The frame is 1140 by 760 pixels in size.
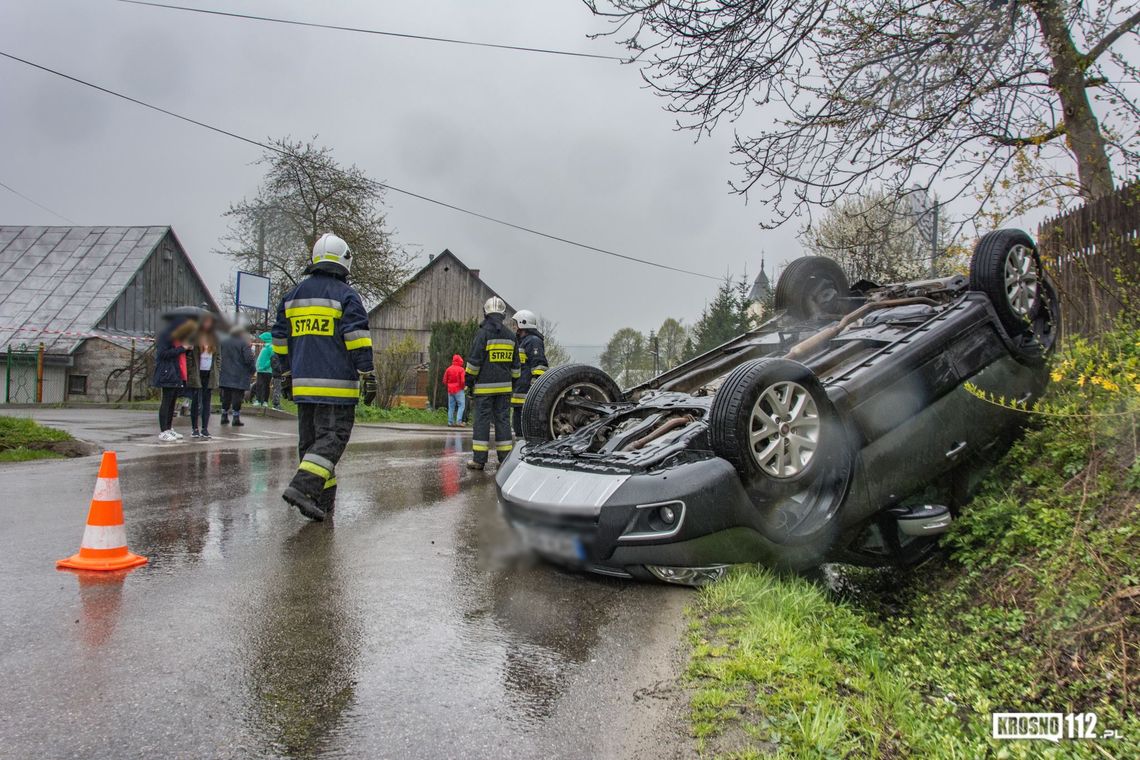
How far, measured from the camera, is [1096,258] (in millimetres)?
7566

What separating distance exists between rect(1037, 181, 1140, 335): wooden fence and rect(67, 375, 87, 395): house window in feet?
70.1

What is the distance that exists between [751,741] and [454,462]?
21.9ft

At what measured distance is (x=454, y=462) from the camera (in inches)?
349

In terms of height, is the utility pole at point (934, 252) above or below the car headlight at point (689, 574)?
above

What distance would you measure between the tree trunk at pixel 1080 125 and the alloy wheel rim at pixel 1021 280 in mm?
3148

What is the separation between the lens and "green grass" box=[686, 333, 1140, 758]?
8.79ft

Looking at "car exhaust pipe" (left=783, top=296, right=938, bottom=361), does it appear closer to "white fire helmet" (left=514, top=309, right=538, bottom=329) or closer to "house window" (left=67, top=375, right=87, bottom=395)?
"white fire helmet" (left=514, top=309, right=538, bottom=329)

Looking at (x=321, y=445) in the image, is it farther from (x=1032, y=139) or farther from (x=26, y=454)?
(x=1032, y=139)

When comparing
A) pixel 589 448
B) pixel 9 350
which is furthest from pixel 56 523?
pixel 9 350

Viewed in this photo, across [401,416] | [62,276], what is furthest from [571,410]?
[62,276]

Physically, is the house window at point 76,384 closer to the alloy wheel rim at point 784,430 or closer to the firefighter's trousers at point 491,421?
the firefighter's trousers at point 491,421

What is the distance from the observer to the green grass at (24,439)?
8.37 metres

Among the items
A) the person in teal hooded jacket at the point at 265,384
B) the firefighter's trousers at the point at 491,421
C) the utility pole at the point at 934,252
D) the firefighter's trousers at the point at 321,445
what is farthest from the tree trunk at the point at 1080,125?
the person in teal hooded jacket at the point at 265,384

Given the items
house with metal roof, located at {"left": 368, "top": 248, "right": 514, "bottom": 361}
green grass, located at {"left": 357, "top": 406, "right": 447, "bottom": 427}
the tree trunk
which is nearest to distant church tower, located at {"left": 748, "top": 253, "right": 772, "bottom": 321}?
house with metal roof, located at {"left": 368, "top": 248, "right": 514, "bottom": 361}
